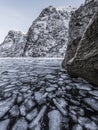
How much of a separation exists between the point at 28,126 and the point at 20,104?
32.0 inches

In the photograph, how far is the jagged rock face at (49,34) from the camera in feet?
135

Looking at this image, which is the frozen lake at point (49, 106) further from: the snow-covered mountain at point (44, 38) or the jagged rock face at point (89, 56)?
the snow-covered mountain at point (44, 38)

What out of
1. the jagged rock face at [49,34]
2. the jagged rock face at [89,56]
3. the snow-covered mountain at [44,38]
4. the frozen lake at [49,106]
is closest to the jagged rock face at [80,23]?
the jagged rock face at [89,56]

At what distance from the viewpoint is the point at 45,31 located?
48188 millimetres

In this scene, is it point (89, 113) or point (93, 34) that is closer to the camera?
point (89, 113)

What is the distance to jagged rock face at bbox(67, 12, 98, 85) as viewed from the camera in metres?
4.26

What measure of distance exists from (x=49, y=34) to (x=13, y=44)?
48.0 ft

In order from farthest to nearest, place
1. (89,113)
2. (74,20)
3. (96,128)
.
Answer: (74,20) → (89,113) → (96,128)

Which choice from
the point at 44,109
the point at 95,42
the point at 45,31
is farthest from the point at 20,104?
the point at 45,31

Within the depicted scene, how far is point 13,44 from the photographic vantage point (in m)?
55.9

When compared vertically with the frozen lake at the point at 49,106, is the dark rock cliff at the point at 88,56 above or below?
above

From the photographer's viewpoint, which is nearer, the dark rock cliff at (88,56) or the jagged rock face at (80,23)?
the dark rock cliff at (88,56)

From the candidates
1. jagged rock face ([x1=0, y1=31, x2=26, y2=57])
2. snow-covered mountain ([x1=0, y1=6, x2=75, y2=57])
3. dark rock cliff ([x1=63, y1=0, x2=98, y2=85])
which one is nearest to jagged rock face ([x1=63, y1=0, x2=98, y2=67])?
dark rock cliff ([x1=63, y1=0, x2=98, y2=85])

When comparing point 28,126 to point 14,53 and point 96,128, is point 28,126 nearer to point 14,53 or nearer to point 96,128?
point 96,128
